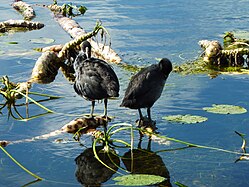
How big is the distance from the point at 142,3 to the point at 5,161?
7.65 meters

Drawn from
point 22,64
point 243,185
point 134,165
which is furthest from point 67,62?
point 243,185

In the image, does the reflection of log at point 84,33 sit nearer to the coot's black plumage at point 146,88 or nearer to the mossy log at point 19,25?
the mossy log at point 19,25

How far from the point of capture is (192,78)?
24.3 ft

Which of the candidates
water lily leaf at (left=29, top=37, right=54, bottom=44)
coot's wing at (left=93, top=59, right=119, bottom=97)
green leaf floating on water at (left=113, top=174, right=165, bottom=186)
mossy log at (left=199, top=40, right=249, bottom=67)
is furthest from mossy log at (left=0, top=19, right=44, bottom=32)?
green leaf floating on water at (left=113, top=174, right=165, bottom=186)

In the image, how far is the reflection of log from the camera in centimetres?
832

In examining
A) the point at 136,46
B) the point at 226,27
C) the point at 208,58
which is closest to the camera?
the point at 208,58

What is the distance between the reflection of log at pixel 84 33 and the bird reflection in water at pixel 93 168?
326cm

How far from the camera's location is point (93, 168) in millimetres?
4809

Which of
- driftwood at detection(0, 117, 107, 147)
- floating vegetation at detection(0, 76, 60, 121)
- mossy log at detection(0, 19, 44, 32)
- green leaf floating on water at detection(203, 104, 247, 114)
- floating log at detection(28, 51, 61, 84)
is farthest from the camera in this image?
mossy log at detection(0, 19, 44, 32)

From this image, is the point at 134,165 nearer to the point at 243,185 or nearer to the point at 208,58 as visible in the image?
the point at 243,185

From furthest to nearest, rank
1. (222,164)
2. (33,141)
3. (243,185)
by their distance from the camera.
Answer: (33,141), (222,164), (243,185)

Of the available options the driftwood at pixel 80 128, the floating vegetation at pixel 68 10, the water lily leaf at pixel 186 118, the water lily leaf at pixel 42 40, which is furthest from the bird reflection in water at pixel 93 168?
the floating vegetation at pixel 68 10

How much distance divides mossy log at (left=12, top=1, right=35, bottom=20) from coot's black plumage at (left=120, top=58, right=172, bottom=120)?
6.19 metres

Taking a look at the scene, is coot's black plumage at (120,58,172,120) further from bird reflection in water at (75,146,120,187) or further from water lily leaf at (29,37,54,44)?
water lily leaf at (29,37,54,44)
